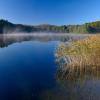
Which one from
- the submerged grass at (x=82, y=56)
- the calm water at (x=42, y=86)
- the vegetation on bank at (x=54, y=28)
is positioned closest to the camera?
the calm water at (x=42, y=86)

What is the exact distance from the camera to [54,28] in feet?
353

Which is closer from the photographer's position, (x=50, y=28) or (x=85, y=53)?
(x=85, y=53)

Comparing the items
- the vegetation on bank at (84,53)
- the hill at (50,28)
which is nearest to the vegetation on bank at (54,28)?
the hill at (50,28)

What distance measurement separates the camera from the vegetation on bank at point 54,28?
74625 millimetres

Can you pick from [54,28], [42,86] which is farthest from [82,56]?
[54,28]

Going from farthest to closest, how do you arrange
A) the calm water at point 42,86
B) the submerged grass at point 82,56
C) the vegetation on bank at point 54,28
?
1. the vegetation on bank at point 54,28
2. the submerged grass at point 82,56
3. the calm water at point 42,86

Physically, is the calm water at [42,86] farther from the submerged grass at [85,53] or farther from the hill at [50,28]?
the hill at [50,28]

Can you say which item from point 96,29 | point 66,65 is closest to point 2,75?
point 66,65

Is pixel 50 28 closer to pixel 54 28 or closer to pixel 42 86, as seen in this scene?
pixel 54 28

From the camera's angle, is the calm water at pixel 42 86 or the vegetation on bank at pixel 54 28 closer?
the calm water at pixel 42 86

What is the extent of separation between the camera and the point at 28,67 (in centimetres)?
1723

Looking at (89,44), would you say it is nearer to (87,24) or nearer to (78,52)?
(78,52)

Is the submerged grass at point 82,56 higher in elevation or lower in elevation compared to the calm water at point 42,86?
higher

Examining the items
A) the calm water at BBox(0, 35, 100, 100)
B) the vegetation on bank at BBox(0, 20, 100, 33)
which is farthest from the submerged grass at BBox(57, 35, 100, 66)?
the vegetation on bank at BBox(0, 20, 100, 33)
